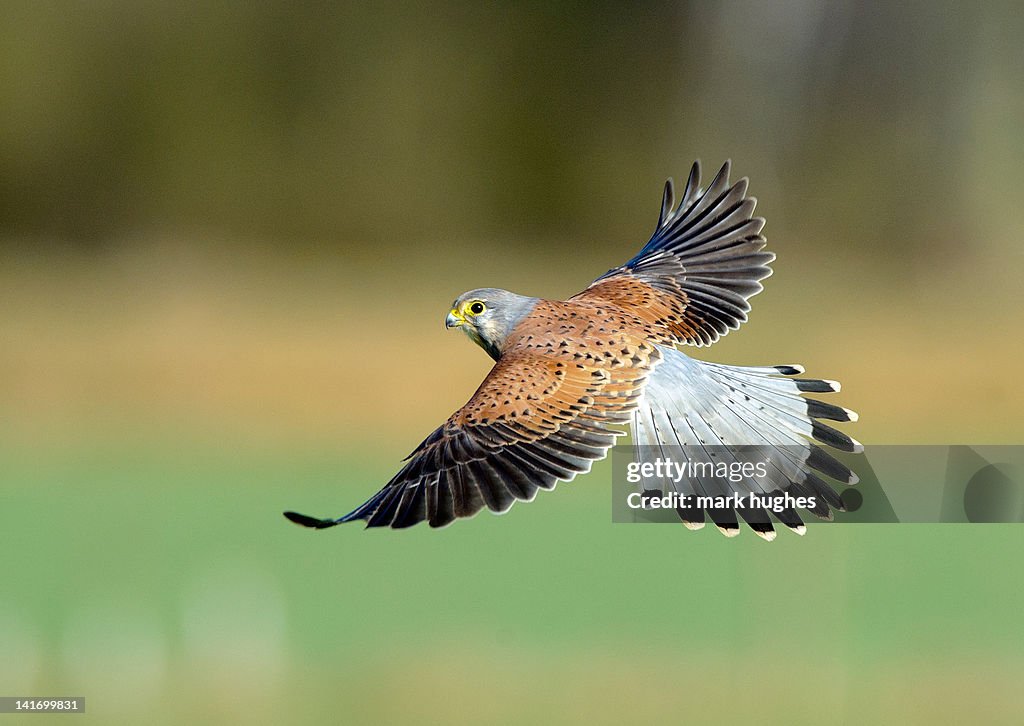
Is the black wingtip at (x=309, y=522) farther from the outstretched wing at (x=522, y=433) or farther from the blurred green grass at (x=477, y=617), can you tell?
the blurred green grass at (x=477, y=617)

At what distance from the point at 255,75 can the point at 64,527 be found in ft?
35.9

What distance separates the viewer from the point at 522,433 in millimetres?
3291

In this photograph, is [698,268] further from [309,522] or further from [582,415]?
[309,522]

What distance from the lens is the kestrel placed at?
3.02m

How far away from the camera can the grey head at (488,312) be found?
3430mm

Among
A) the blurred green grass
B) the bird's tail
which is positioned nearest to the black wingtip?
the bird's tail

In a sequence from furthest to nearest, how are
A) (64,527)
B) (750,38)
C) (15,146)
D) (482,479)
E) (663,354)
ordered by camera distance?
(15,146) < (750,38) < (64,527) < (663,354) < (482,479)

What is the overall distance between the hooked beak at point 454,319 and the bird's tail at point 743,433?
20.8 inches

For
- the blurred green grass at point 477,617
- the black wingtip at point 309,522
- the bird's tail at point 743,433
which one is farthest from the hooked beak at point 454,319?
the blurred green grass at point 477,617

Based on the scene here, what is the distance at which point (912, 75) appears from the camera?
906 inches

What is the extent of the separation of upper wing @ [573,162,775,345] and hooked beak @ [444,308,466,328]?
31.1 inches

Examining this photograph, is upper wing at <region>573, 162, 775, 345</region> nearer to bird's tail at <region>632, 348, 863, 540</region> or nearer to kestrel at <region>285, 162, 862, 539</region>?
kestrel at <region>285, 162, 862, 539</region>

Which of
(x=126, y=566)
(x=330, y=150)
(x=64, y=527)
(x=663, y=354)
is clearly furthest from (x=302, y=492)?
(x=663, y=354)

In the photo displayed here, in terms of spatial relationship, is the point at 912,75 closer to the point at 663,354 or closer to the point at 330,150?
the point at 330,150
